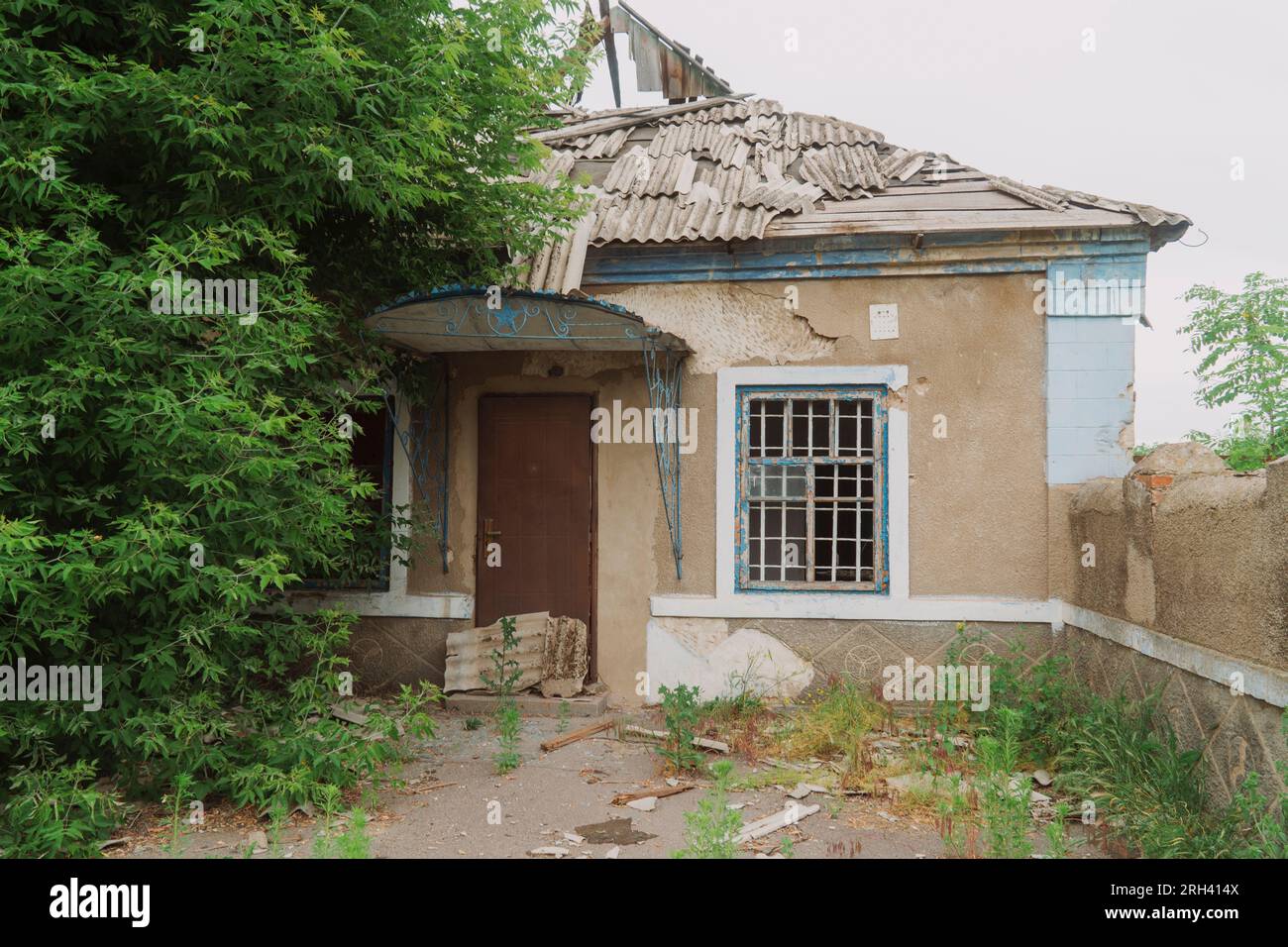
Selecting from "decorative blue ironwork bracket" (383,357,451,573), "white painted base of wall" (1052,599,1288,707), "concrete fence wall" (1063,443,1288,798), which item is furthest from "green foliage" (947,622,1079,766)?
"decorative blue ironwork bracket" (383,357,451,573)

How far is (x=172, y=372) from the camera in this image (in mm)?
4824

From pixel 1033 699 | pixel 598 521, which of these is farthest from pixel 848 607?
pixel 598 521

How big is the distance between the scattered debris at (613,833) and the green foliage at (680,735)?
31.0 inches

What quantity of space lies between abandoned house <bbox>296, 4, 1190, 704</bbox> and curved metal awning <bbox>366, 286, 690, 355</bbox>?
5cm

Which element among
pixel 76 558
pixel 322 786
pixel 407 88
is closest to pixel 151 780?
pixel 322 786

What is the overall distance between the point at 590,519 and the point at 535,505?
1.69 feet

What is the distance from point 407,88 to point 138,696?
155 inches

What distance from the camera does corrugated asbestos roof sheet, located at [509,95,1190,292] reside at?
291 inches

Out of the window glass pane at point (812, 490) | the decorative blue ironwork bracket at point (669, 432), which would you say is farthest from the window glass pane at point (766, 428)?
the decorative blue ironwork bracket at point (669, 432)

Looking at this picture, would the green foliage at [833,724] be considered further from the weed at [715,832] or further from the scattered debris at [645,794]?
the weed at [715,832]

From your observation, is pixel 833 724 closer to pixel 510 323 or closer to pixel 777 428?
pixel 777 428

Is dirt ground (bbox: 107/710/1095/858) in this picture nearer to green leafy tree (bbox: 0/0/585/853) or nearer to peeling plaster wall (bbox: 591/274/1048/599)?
green leafy tree (bbox: 0/0/585/853)

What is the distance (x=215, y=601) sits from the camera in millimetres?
5070

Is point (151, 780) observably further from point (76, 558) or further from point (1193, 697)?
point (1193, 697)
